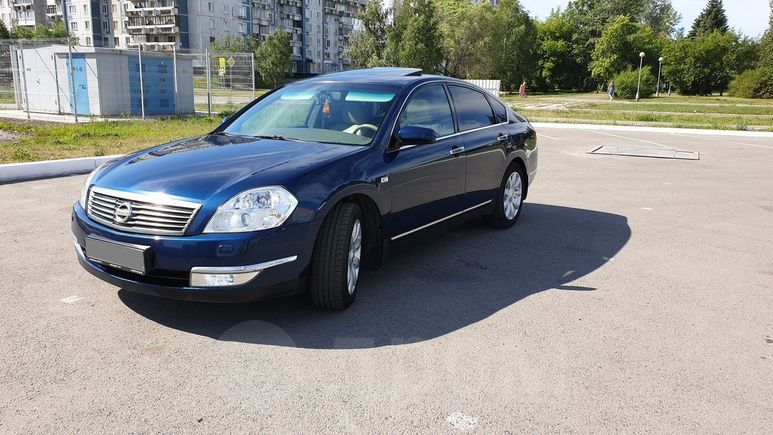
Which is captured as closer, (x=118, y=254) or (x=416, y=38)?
(x=118, y=254)

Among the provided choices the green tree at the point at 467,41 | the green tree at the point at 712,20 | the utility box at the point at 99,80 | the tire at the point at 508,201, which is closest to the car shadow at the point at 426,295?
the tire at the point at 508,201

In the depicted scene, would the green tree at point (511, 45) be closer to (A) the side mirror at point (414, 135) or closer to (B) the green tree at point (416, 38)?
(B) the green tree at point (416, 38)

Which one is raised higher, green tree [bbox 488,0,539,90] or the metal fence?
green tree [bbox 488,0,539,90]

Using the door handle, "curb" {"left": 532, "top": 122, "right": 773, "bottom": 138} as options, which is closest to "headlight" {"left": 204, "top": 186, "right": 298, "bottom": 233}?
the door handle

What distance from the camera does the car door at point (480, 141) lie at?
5.69 m

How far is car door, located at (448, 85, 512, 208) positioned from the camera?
5688mm

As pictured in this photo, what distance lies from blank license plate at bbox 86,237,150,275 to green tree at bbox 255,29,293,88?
68810 millimetres

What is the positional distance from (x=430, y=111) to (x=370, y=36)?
67.4 metres

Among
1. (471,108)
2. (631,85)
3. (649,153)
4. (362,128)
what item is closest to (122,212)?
(362,128)

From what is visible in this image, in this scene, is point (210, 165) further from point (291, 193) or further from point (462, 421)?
point (462, 421)

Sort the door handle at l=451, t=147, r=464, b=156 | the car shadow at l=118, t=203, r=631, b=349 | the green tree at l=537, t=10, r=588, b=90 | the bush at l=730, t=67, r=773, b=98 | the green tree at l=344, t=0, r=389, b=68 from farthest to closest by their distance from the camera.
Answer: the green tree at l=537, t=10, r=588, b=90 < the green tree at l=344, t=0, r=389, b=68 < the bush at l=730, t=67, r=773, b=98 < the door handle at l=451, t=147, r=464, b=156 < the car shadow at l=118, t=203, r=631, b=349

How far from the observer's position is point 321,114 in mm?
4988

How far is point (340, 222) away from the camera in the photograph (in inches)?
156

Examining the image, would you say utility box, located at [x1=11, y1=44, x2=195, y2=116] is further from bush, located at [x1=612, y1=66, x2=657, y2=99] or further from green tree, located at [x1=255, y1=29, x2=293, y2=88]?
green tree, located at [x1=255, y1=29, x2=293, y2=88]
